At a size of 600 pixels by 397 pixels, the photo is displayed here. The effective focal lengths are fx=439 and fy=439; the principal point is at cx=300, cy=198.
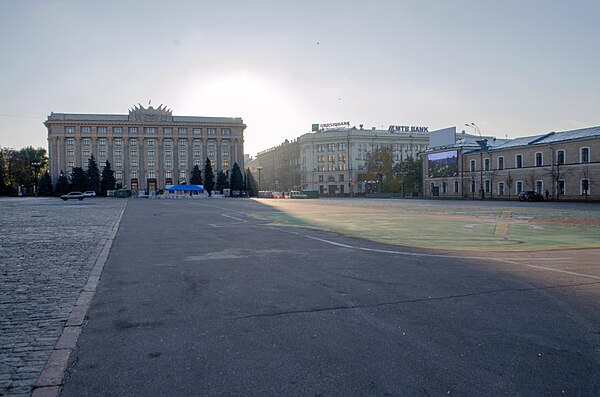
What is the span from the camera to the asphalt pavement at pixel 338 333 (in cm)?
376

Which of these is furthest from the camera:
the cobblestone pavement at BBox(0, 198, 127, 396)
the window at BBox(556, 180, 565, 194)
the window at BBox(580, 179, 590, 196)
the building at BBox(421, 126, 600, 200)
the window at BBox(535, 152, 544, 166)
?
the window at BBox(535, 152, 544, 166)

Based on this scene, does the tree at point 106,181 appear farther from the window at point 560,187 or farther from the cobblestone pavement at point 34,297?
the cobblestone pavement at point 34,297

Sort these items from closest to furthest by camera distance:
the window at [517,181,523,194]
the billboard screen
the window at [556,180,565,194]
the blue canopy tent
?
the window at [556,180,565,194], the window at [517,181,523,194], the billboard screen, the blue canopy tent

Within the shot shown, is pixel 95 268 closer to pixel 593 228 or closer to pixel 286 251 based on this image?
pixel 286 251

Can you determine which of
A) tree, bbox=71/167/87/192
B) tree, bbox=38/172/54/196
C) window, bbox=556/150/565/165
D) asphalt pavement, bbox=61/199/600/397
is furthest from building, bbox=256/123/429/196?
asphalt pavement, bbox=61/199/600/397

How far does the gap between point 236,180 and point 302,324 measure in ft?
374

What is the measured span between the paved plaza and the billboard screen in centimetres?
7342

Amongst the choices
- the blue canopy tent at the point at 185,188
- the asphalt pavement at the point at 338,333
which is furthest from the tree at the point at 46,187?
the asphalt pavement at the point at 338,333

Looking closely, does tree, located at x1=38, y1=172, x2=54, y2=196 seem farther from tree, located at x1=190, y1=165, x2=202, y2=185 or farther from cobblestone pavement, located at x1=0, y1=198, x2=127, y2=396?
cobblestone pavement, located at x1=0, y1=198, x2=127, y2=396

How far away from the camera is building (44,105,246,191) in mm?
114875

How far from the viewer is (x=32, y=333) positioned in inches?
199

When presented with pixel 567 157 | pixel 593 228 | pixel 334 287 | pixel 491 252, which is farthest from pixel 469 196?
pixel 334 287

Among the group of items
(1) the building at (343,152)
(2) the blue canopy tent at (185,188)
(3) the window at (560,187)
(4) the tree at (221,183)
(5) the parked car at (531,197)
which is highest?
(1) the building at (343,152)

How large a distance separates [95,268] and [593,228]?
17.9 metres
